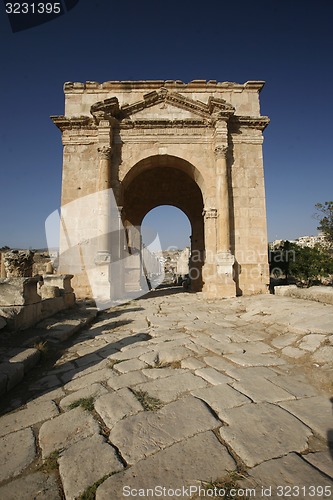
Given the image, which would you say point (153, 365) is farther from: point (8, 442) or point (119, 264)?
point (119, 264)

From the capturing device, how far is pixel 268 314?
4961 mm

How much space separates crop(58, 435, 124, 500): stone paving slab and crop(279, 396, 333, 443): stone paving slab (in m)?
1.28

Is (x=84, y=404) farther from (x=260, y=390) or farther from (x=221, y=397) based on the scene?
(x=260, y=390)

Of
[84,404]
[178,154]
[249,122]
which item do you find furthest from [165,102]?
[84,404]

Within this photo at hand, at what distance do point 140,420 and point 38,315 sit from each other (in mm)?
3554

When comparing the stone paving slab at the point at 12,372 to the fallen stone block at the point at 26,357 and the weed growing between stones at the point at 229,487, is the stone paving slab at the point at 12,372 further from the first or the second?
Result: the weed growing between stones at the point at 229,487

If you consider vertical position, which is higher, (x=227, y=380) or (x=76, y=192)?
(x=76, y=192)

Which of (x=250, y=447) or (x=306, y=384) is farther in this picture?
(x=306, y=384)

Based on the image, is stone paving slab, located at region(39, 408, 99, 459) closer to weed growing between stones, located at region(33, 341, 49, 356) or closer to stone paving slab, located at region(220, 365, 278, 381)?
stone paving slab, located at region(220, 365, 278, 381)

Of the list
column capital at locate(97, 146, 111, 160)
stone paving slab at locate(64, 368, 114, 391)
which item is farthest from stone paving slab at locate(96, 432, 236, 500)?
column capital at locate(97, 146, 111, 160)

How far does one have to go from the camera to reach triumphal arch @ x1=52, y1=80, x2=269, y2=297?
9.11m

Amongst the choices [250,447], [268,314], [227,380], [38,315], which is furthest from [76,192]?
[250,447]

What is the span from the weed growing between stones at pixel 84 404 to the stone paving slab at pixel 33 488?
2.06 ft

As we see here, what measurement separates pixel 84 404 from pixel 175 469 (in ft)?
3.41
